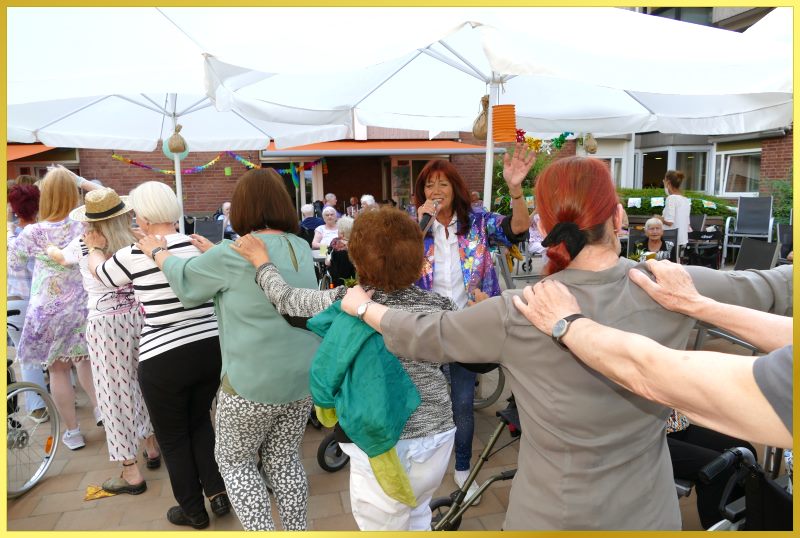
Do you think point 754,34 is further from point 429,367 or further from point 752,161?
point 752,161

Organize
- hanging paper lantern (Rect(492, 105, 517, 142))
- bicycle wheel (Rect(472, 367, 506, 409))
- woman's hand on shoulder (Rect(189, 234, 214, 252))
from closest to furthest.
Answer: woman's hand on shoulder (Rect(189, 234, 214, 252)) < hanging paper lantern (Rect(492, 105, 517, 142)) < bicycle wheel (Rect(472, 367, 506, 409))

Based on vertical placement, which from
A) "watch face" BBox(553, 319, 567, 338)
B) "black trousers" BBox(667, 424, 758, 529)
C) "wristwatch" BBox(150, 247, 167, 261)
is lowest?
"black trousers" BBox(667, 424, 758, 529)

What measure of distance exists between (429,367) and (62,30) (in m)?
2.86

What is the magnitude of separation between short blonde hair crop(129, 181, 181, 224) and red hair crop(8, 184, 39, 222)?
6.17 ft

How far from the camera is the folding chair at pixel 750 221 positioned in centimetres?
1166

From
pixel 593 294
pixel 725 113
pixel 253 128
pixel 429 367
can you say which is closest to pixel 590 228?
pixel 593 294

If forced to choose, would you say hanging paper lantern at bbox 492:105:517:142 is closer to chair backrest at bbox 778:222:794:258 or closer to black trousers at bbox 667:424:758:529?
black trousers at bbox 667:424:758:529

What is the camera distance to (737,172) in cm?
1678

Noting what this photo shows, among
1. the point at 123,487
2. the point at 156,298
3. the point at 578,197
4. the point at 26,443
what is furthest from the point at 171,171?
the point at 578,197

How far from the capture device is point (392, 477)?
67.9 inches

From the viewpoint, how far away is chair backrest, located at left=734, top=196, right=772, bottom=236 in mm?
11672

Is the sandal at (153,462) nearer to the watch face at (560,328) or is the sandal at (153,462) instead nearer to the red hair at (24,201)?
the red hair at (24,201)

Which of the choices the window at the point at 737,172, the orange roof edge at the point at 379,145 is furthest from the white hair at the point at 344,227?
the window at the point at 737,172

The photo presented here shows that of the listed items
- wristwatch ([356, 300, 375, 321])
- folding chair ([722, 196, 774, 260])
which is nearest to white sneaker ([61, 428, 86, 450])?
wristwatch ([356, 300, 375, 321])
